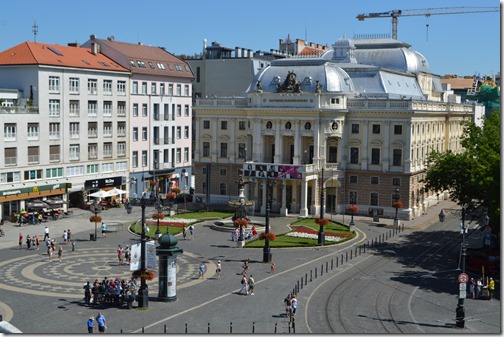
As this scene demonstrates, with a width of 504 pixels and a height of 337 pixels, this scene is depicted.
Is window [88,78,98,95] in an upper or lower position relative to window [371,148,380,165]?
upper

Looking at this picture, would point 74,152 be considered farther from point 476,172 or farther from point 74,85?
point 476,172

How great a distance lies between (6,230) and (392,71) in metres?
54.2

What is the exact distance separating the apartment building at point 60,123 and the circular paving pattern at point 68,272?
849 inches

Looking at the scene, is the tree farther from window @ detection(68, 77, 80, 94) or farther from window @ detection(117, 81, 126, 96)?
window @ detection(68, 77, 80, 94)

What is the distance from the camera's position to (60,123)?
92.7 meters

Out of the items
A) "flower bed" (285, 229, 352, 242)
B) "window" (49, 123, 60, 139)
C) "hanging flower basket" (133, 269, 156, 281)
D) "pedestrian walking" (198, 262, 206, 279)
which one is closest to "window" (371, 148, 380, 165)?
"flower bed" (285, 229, 352, 242)

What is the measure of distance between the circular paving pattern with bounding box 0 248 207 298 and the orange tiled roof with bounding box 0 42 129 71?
30928 mm

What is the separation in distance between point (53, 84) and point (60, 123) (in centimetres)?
470

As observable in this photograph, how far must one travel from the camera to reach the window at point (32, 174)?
87438 mm

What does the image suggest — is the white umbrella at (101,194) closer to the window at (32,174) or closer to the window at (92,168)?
the window at (92,168)

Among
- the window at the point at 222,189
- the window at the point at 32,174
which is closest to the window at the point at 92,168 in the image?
the window at the point at 32,174

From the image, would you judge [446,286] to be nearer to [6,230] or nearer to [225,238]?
[225,238]

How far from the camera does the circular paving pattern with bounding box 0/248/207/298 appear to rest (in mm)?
54281

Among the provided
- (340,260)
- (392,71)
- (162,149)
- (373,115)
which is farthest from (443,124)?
(340,260)
